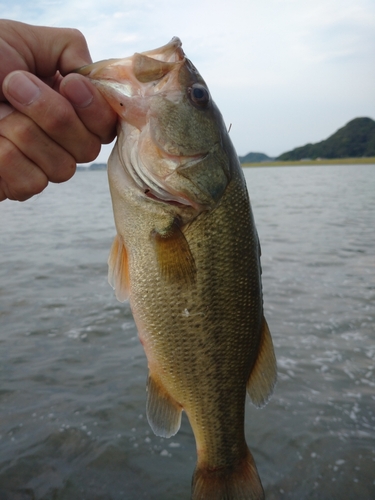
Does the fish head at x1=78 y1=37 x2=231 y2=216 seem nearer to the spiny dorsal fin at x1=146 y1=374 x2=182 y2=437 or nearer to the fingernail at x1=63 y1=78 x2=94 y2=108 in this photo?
the fingernail at x1=63 y1=78 x2=94 y2=108

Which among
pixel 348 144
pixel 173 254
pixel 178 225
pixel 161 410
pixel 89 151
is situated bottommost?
pixel 161 410

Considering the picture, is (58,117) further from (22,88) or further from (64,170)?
(64,170)

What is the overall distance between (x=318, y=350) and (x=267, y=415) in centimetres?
178

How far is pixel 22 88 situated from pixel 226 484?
2334 millimetres

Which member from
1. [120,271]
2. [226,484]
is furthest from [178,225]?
[226,484]

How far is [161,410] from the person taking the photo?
243 centimetres

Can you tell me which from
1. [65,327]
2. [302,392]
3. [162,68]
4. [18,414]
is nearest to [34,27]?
[162,68]

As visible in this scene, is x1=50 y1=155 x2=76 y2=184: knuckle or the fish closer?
the fish

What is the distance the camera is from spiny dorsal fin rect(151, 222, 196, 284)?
2.12 m

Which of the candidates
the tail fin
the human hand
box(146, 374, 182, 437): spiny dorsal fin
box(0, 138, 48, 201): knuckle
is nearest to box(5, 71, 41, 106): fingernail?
the human hand

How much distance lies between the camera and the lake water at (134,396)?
4.02 meters

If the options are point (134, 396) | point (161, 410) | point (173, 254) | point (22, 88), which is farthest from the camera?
point (134, 396)

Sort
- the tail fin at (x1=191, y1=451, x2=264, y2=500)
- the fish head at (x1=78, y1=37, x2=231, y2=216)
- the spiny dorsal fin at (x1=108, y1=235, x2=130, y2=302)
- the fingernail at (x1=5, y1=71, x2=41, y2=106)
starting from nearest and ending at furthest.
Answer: the fingernail at (x1=5, y1=71, x2=41, y2=106), the fish head at (x1=78, y1=37, x2=231, y2=216), the spiny dorsal fin at (x1=108, y1=235, x2=130, y2=302), the tail fin at (x1=191, y1=451, x2=264, y2=500)

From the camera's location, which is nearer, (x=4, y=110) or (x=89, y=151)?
(x=4, y=110)
